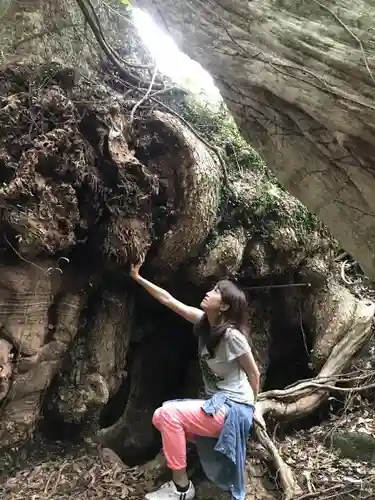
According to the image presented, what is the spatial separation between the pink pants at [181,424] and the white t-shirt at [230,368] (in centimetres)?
15

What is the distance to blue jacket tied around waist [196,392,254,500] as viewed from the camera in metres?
3.52

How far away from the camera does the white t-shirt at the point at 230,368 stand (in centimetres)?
352

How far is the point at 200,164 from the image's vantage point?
14.6 ft

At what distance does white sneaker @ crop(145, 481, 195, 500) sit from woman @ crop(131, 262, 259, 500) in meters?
0.08

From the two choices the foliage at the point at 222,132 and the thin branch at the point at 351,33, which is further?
the foliage at the point at 222,132

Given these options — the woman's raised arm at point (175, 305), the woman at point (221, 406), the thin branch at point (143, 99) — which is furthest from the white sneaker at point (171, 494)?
the thin branch at point (143, 99)

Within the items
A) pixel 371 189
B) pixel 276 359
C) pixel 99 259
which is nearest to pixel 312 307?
pixel 276 359

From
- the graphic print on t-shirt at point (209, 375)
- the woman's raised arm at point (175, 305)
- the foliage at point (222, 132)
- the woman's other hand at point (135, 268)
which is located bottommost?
the graphic print on t-shirt at point (209, 375)

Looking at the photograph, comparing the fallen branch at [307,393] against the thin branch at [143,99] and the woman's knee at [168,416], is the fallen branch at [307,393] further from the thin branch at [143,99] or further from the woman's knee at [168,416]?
the thin branch at [143,99]

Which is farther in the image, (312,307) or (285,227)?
(312,307)

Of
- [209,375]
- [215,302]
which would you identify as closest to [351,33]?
[215,302]

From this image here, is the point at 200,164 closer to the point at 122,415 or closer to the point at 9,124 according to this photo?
the point at 9,124

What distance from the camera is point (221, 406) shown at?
353 cm

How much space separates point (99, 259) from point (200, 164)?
1.11 m
